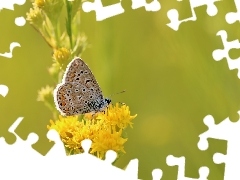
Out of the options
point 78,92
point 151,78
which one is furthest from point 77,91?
point 151,78

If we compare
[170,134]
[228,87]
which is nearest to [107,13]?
[228,87]

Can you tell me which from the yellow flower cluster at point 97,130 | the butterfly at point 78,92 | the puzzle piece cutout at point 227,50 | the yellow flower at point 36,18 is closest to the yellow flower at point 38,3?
the yellow flower at point 36,18

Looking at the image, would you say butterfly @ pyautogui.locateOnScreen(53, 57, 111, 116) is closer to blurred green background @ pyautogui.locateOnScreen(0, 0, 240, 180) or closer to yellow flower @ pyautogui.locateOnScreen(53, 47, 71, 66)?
yellow flower @ pyautogui.locateOnScreen(53, 47, 71, 66)

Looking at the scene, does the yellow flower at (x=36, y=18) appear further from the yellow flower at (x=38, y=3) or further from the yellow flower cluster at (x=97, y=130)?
the yellow flower cluster at (x=97, y=130)

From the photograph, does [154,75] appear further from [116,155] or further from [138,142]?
[116,155]

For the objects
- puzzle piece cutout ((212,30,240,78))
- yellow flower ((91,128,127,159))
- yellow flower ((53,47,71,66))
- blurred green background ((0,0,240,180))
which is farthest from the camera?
blurred green background ((0,0,240,180))

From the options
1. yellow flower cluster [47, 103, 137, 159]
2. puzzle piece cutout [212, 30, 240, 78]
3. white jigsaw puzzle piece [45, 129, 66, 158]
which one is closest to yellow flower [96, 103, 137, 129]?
yellow flower cluster [47, 103, 137, 159]

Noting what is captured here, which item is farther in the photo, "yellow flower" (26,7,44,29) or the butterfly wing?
"yellow flower" (26,7,44,29)
